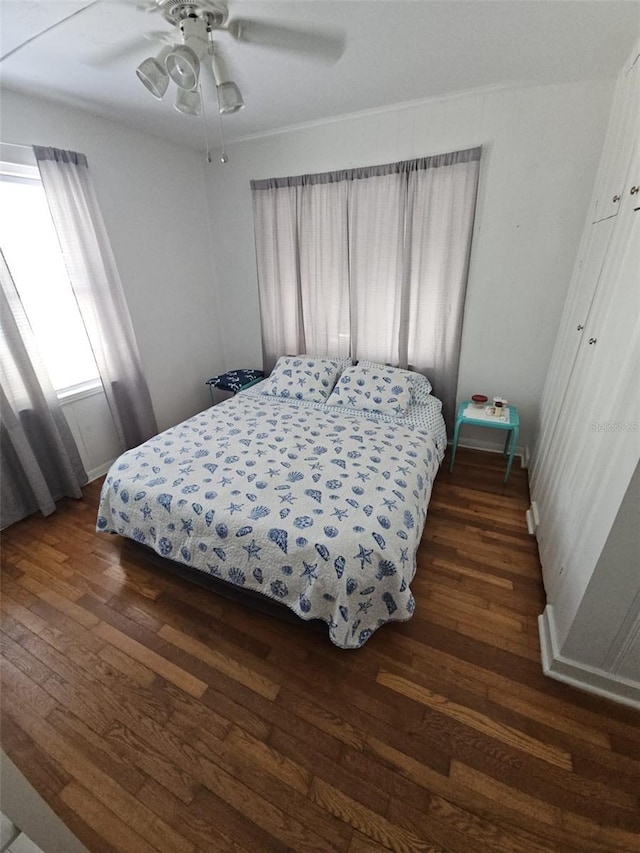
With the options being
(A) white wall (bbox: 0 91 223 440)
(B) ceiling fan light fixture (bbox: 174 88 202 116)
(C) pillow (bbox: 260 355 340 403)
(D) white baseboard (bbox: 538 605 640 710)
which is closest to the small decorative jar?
(C) pillow (bbox: 260 355 340 403)

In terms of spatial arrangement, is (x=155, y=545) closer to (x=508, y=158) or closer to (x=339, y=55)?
(x=339, y=55)

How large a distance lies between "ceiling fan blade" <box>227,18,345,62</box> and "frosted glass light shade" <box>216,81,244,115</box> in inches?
7.5

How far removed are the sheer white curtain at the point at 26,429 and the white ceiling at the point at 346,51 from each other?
1090mm

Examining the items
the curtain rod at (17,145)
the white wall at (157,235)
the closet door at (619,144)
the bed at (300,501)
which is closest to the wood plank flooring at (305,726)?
the bed at (300,501)

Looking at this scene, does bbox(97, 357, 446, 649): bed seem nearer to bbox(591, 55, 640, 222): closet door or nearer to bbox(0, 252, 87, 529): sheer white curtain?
bbox(0, 252, 87, 529): sheer white curtain

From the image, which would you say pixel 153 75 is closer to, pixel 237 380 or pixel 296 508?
pixel 296 508

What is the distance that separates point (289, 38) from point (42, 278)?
2004mm

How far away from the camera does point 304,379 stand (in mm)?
2873

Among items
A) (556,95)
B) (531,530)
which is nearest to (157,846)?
(531,530)

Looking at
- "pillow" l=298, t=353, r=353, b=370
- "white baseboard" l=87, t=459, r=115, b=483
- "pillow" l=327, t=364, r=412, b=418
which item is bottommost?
"white baseboard" l=87, t=459, r=115, b=483

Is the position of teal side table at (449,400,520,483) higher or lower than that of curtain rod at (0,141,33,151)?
lower

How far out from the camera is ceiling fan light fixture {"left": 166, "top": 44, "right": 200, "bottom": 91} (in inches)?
51.6

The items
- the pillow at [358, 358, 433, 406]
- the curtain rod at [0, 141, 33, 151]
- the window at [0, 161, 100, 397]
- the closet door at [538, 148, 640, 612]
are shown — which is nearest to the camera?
the closet door at [538, 148, 640, 612]

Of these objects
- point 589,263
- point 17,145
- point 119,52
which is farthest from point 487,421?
point 17,145
